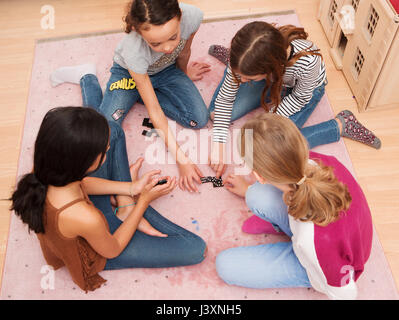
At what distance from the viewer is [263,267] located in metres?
1.06

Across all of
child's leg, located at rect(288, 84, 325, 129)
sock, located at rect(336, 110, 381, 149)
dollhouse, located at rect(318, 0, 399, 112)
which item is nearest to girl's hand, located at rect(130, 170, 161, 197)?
child's leg, located at rect(288, 84, 325, 129)

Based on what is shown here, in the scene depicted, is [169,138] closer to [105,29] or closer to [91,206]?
[91,206]

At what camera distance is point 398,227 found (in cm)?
119

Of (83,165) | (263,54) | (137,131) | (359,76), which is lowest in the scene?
(137,131)

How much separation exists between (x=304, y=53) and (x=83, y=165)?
712 mm

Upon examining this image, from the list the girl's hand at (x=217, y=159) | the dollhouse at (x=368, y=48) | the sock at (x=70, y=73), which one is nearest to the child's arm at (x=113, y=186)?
the girl's hand at (x=217, y=159)

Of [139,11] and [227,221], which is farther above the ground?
[139,11]

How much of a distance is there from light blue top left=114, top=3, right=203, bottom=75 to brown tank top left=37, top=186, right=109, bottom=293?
459 mm

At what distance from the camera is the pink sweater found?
877mm

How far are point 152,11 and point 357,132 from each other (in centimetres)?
80

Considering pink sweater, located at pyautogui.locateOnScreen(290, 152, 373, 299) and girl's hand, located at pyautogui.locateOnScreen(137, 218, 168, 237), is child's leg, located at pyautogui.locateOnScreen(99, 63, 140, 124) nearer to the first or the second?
girl's hand, located at pyautogui.locateOnScreen(137, 218, 168, 237)

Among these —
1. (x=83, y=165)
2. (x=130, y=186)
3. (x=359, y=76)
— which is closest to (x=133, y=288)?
(x=130, y=186)

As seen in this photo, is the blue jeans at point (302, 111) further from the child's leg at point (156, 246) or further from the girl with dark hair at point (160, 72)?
the child's leg at point (156, 246)

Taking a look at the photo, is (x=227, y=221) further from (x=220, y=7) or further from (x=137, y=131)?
(x=220, y=7)
